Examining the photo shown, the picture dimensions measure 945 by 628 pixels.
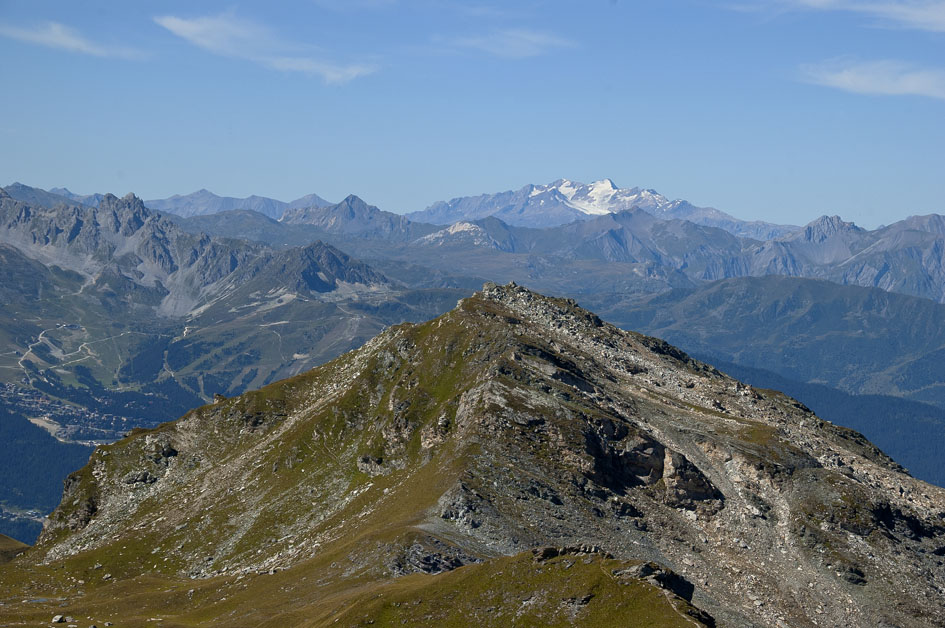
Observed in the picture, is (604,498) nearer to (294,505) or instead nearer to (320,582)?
(320,582)

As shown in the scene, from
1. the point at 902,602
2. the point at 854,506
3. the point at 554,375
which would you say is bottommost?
the point at 902,602

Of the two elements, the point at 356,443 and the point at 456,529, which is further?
the point at 356,443

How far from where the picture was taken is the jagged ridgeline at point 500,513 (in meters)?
107

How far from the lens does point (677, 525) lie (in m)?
142

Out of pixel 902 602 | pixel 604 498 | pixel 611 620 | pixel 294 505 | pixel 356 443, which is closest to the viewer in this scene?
pixel 611 620

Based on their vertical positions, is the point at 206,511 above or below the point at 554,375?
below

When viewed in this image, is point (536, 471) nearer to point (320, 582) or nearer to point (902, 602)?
point (320, 582)

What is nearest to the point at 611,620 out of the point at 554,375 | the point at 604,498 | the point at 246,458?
the point at 604,498

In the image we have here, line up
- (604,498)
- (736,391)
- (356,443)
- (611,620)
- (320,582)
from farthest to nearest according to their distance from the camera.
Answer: (736,391)
(356,443)
(604,498)
(320,582)
(611,620)

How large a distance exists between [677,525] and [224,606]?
67740 millimetres

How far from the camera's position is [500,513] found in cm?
13138

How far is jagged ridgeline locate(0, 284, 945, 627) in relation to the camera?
351ft

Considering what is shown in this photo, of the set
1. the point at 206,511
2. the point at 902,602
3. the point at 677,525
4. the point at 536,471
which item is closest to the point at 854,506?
the point at 902,602

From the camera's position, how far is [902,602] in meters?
133
